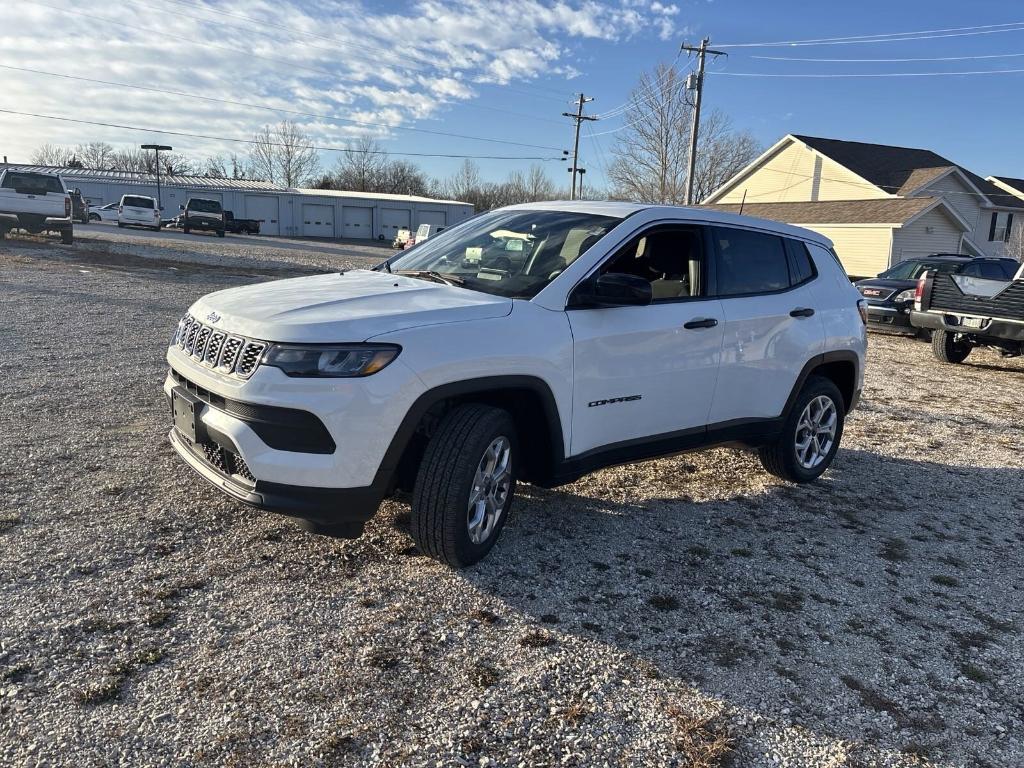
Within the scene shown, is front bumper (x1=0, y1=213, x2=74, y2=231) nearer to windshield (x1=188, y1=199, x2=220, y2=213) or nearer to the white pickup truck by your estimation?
the white pickup truck

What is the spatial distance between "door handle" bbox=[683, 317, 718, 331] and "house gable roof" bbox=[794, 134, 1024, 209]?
3678 centimetres

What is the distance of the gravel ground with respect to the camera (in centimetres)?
261

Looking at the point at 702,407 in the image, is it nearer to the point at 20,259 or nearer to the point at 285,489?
the point at 285,489

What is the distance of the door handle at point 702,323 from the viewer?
4414 millimetres

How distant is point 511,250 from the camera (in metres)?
4.40

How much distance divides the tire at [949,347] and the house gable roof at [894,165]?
28.2 meters

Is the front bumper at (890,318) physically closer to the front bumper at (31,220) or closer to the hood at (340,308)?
the hood at (340,308)

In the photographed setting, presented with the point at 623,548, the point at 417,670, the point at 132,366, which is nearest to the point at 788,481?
the point at 623,548

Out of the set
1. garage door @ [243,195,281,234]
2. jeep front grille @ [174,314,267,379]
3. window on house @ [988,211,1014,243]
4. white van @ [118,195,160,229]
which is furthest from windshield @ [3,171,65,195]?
window on house @ [988,211,1014,243]

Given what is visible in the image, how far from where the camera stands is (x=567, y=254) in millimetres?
4191

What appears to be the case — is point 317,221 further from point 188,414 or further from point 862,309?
point 188,414

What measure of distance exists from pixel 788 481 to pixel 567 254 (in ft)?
8.60

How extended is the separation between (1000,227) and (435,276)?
46191 millimetres

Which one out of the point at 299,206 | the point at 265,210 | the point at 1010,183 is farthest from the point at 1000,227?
the point at 265,210
